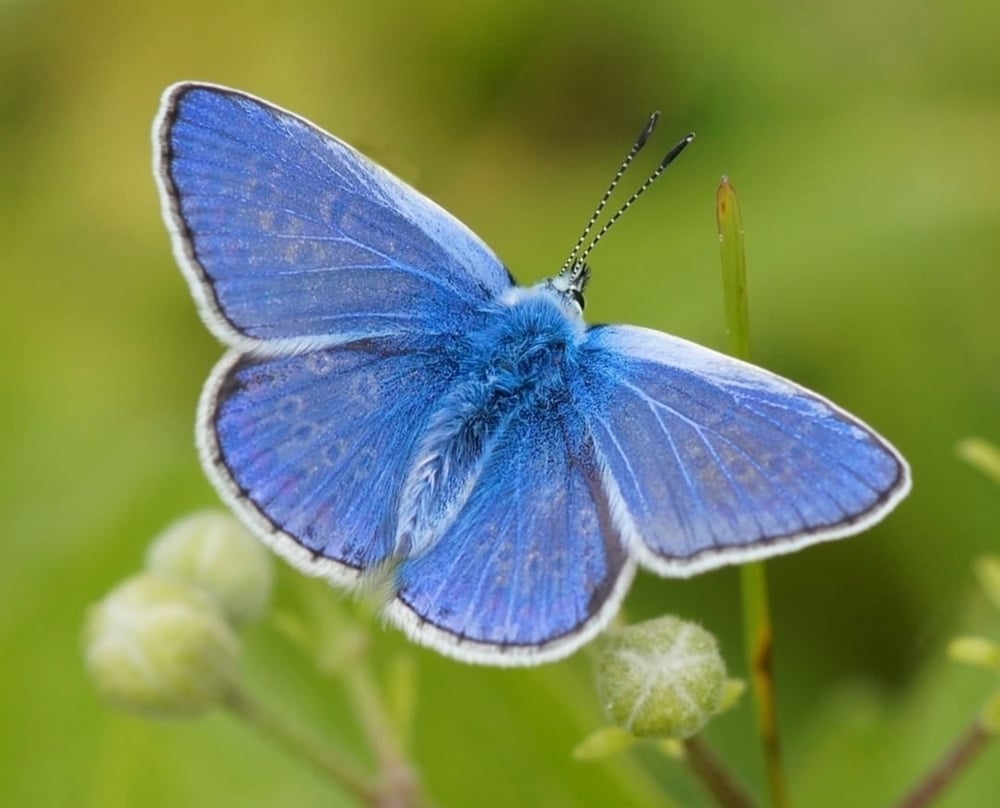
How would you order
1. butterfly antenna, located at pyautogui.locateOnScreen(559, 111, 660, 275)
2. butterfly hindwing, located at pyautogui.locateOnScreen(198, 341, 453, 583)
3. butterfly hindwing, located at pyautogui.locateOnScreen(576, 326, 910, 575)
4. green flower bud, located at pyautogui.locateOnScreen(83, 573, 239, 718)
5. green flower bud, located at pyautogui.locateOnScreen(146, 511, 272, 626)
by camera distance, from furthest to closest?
green flower bud, located at pyautogui.locateOnScreen(146, 511, 272, 626) → green flower bud, located at pyautogui.locateOnScreen(83, 573, 239, 718) → butterfly antenna, located at pyautogui.locateOnScreen(559, 111, 660, 275) → butterfly hindwing, located at pyautogui.locateOnScreen(198, 341, 453, 583) → butterfly hindwing, located at pyautogui.locateOnScreen(576, 326, 910, 575)

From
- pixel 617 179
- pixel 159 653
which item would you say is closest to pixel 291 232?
pixel 617 179

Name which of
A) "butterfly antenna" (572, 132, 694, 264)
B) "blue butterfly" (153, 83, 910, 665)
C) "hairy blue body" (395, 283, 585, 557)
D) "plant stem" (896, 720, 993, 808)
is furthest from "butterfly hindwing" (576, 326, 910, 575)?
"plant stem" (896, 720, 993, 808)

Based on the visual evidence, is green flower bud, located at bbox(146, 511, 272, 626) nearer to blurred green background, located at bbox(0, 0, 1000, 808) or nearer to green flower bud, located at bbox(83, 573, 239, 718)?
green flower bud, located at bbox(83, 573, 239, 718)

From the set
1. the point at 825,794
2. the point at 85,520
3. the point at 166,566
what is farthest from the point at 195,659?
the point at 825,794

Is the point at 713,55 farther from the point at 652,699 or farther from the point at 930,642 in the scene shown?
the point at 652,699

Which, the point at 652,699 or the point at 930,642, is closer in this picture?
the point at 652,699
